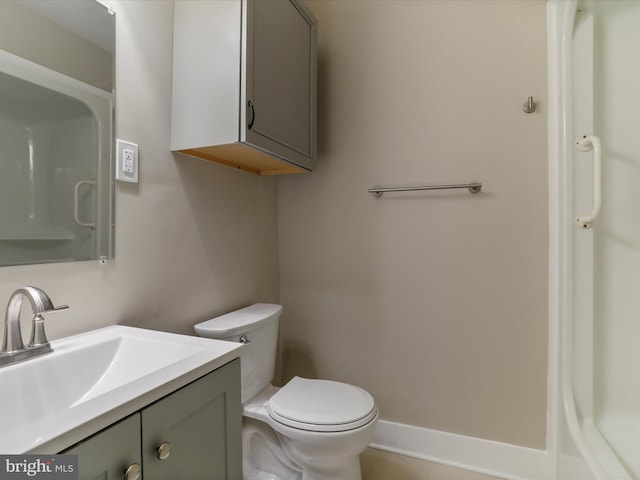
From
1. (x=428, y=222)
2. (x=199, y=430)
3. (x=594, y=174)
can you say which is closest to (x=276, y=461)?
(x=199, y=430)

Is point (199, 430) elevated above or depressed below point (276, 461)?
above

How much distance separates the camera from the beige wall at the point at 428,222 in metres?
1.54

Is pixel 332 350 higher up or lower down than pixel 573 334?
lower down

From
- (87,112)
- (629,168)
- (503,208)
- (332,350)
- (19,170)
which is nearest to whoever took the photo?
(19,170)

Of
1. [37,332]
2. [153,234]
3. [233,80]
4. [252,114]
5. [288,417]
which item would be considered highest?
[233,80]

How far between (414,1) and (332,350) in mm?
1882

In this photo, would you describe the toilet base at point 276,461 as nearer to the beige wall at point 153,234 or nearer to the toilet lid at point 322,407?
the toilet lid at point 322,407

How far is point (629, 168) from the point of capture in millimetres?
1340

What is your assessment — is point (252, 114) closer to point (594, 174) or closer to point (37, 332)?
point (37, 332)

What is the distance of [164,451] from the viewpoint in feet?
2.20

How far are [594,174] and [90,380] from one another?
1707 mm

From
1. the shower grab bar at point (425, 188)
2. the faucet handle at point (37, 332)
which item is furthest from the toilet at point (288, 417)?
the shower grab bar at point (425, 188)

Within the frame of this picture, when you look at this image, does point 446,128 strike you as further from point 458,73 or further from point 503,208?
point 503,208

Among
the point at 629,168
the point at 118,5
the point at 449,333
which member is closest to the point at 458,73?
the point at 629,168
